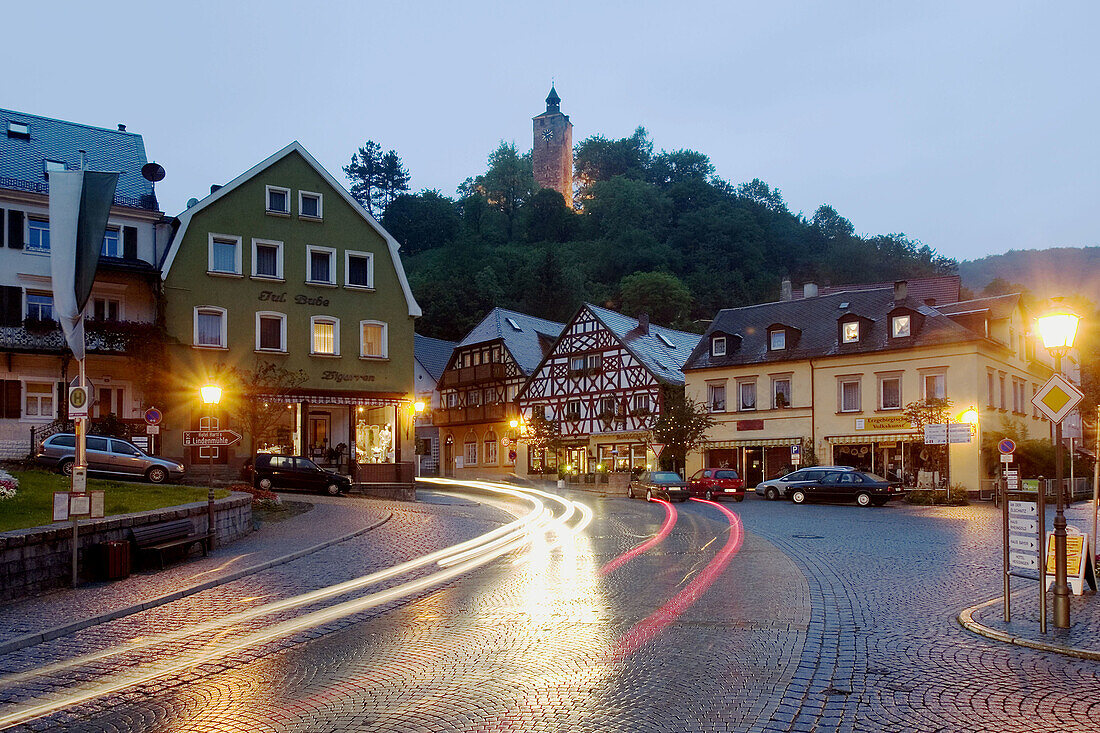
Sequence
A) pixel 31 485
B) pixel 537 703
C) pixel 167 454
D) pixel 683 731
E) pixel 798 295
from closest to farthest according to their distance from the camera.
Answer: pixel 683 731
pixel 537 703
pixel 31 485
pixel 167 454
pixel 798 295

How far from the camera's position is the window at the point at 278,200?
42688mm

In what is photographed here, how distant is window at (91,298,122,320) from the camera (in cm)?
3925

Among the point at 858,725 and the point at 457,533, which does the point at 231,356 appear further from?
the point at 858,725

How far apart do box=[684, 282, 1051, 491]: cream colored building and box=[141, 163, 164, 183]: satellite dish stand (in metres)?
27.4

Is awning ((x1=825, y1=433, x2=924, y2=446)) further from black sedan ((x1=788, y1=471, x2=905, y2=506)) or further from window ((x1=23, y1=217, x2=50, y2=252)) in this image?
window ((x1=23, y1=217, x2=50, y2=252))

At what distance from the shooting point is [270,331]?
4222 centimetres

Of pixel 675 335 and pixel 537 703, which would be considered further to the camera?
pixel 675 335

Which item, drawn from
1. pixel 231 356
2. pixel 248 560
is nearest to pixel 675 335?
pixel 231 356

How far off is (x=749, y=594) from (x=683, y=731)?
6.55 m

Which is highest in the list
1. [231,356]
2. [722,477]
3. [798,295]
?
[798,295]

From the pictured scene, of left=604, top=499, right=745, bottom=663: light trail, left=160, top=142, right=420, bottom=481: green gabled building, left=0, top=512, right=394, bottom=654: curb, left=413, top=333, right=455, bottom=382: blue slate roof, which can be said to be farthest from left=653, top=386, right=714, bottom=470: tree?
left=0, top=512, right=394, bottom=654: curb

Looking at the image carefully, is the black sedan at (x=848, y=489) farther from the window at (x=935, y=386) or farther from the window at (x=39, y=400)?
the window at (x=39, y=400)

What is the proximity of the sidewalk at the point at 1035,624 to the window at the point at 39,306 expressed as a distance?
1377 inches

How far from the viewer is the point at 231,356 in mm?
41031
